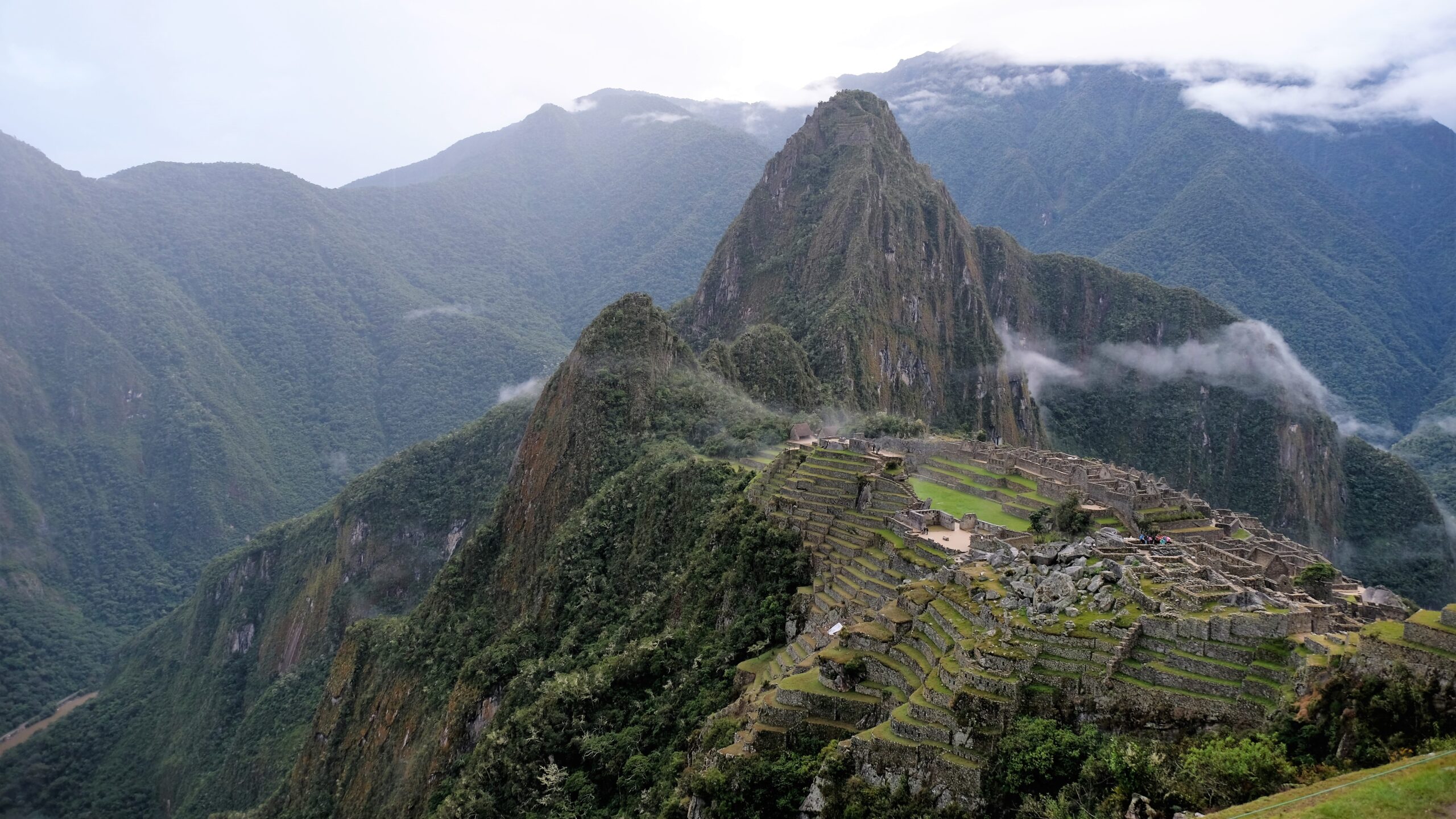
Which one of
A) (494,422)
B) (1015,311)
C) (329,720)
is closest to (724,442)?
(329,720)

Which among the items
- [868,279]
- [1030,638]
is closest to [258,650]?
[868,279]

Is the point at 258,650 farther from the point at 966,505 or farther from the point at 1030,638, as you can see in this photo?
the point at 1030,638

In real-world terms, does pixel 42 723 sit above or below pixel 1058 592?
below

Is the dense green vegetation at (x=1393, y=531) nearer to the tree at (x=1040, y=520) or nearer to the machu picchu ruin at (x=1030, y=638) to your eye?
the tree at (x=1040, y=520)

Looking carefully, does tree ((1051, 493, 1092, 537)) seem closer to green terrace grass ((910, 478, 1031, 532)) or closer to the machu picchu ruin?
the machu picchu ruin

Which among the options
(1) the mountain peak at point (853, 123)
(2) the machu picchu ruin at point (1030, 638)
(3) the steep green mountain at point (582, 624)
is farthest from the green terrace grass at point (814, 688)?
(1) the mountain peak at point (853, 123)

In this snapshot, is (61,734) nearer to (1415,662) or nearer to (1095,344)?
(1415,662)
